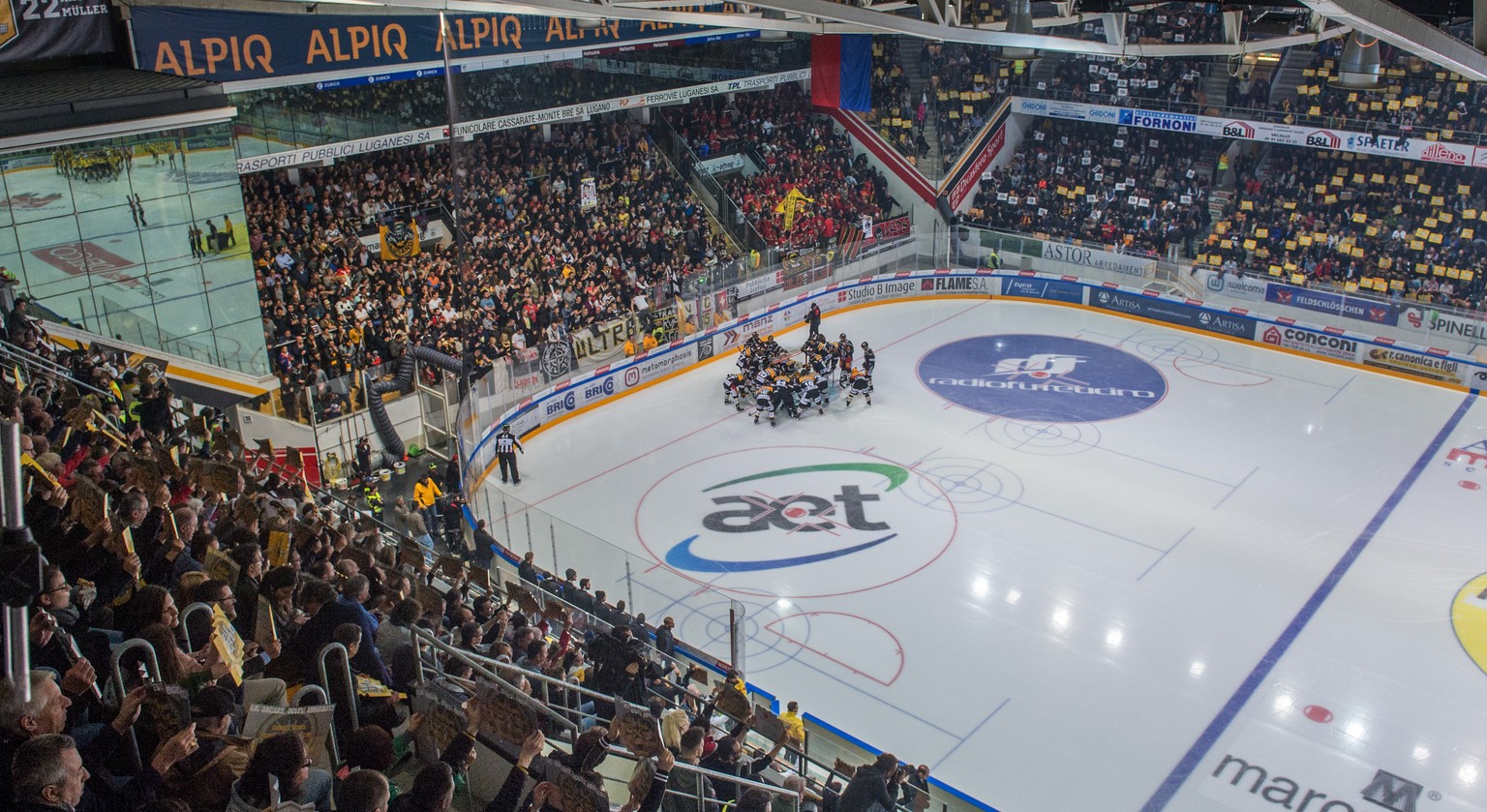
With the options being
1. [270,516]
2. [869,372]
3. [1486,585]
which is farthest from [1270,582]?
[270,516]

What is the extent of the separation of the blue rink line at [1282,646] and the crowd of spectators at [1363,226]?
26.0 ft

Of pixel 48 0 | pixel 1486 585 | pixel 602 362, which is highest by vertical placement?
pixel 48 0

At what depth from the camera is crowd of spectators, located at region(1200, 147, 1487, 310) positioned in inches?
1059

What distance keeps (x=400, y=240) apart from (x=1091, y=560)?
16.0 meters

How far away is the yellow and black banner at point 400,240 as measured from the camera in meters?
24.9

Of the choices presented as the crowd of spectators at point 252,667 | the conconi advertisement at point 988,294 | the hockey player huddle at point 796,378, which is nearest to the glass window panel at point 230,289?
the conconi advertisement at point 988,294

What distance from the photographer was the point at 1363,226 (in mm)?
28344

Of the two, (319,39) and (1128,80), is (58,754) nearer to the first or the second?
(319,39)

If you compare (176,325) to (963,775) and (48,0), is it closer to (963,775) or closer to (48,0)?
(48,0)

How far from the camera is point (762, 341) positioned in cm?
2302

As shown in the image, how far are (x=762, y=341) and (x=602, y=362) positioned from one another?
318 cm

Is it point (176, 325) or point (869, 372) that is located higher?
point (176, 325)

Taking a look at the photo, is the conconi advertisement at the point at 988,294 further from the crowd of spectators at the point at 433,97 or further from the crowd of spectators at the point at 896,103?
the crowd of spectators at the point at 433,97

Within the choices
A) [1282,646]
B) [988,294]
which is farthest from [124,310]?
[988,294]
